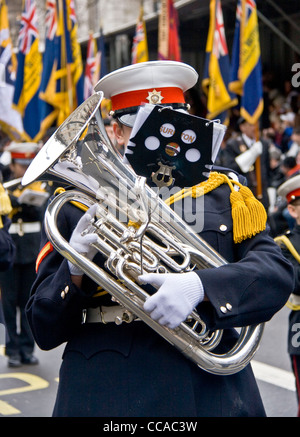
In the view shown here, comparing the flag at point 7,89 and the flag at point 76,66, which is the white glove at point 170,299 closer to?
the flag at point 7,89

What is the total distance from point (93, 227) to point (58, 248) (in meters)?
0.12

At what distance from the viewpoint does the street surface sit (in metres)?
4.62

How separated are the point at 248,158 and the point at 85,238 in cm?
712

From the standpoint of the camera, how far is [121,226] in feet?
6.39

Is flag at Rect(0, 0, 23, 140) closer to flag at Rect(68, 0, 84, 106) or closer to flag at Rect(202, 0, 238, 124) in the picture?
flag at Rect(68, 0, 84, 106)

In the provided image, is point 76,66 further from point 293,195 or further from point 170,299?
point 170,299

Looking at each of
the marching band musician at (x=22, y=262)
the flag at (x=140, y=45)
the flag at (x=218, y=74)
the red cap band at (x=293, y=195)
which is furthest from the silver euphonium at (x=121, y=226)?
the flag at (x=140, y=45)

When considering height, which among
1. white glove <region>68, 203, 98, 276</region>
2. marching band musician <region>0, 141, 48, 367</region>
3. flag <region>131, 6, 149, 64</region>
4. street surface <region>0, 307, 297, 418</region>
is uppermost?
flag <region>131, 6, 149, 64</region>

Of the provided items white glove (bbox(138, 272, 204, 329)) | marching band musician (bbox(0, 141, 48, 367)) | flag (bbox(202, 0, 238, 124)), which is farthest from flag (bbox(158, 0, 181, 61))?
white glove (bbox(138, 272, 204, 329))

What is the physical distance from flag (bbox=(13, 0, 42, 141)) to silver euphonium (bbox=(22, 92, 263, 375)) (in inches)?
288

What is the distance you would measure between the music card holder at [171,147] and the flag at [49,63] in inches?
294

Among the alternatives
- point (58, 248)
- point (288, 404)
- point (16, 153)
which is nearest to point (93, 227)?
point (58, 248)

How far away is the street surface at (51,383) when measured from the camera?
462 cm

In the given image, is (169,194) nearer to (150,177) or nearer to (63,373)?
(150,177)
